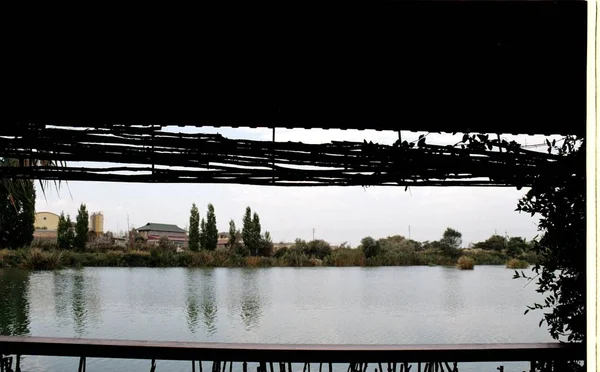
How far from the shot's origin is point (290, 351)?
1808 mm

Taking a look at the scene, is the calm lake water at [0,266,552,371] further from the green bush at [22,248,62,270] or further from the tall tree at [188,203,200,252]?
the tall tree at [188,203,200,252]

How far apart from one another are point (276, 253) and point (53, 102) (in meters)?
6.71

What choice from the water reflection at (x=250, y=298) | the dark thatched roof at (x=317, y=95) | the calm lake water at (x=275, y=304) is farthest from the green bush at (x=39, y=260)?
the dark thatched roof at (x=317, y=95)

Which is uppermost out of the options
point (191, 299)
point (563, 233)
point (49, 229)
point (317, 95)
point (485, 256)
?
point (317, 95)

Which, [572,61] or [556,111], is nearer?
[572,61]

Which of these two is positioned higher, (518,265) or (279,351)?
(518,265)

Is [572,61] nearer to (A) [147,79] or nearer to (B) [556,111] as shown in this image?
(B) [556,111]

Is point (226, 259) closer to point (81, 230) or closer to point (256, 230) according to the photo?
point (256, 230)

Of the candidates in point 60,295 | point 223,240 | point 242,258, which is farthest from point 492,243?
point 60,295

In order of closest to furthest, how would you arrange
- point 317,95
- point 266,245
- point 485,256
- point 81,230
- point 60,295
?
point 317,95
point 60,295
point 485,256
point 266,245
point 81,230

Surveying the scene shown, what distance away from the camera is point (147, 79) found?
5.16 ft

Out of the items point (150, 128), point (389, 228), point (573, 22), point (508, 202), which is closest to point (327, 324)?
point (389, 228)

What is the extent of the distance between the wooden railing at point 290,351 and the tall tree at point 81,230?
6.93 m

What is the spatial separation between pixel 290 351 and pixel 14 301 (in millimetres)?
6451
